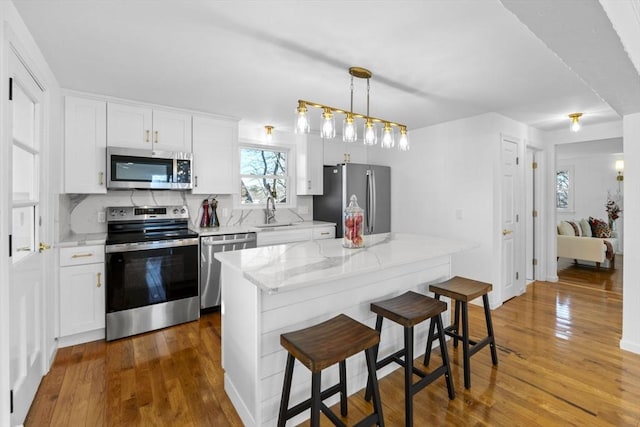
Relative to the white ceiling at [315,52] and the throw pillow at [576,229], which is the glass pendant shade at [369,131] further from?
the throw pillow at [576,229]

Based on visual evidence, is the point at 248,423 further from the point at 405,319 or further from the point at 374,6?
the point at 374,6

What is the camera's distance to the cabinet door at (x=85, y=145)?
9.30 feet

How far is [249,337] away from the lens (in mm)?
1714

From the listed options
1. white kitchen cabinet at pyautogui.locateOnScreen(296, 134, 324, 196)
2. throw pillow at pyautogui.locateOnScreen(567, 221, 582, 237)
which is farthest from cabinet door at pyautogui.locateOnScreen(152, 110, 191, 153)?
throw pillow at pyautogui.locateOnScreen(567, 221, 582, 237)

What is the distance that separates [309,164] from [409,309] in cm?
308

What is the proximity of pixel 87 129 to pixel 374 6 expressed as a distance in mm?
2857

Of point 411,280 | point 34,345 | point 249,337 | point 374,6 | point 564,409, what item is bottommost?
point 564,409

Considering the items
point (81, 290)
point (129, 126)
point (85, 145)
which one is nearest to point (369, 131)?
point (129, 126)

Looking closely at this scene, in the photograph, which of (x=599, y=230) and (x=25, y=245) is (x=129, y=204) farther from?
(x=599, y=230)

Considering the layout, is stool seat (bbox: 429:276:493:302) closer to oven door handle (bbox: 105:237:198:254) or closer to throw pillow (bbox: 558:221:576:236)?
oven door handle (bbox: 105:237:198:254)

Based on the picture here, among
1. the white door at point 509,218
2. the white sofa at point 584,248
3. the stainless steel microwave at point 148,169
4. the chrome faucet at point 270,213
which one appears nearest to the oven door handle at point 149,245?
the stainless steel microwave at point 148,169

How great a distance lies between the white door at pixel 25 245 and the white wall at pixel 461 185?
406 centimetres

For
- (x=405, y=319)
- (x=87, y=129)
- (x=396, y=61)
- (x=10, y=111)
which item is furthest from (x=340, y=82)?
(x=87, y=129)

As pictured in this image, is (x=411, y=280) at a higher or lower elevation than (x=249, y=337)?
higher
